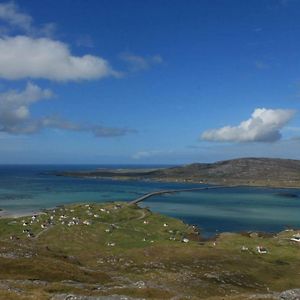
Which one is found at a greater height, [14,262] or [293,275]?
[14,262]

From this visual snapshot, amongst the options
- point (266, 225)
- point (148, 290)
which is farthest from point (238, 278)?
point (266, 225)

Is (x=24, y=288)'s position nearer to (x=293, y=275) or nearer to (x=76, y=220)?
(x=293, y=275)

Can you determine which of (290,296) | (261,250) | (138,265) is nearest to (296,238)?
(261,250)

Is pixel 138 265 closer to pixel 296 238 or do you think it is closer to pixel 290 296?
pixel 290 296

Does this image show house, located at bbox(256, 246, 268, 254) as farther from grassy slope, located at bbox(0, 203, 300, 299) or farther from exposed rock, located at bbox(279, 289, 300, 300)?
exposed rock, located at bbox(279, 289, 300, 300)

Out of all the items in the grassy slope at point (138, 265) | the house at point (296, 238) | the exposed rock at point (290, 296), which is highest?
the exposed rock at point (290, 296)

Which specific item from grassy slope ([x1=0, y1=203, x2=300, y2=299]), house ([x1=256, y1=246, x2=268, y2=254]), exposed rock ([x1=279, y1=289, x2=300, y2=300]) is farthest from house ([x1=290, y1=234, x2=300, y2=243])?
exposed rock ([x1=279, y1=289, x2=300, y2=300])

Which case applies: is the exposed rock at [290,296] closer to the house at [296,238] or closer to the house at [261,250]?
the house at [261,250]

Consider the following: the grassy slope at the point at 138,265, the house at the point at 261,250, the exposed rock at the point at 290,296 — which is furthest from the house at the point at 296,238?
the exposed rock at the point at 290,296
